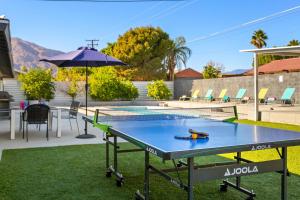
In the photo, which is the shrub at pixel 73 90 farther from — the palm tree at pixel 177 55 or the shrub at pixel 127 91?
the palm tree at pixel 177 55

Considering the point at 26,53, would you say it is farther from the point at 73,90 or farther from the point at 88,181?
the point at 88,181

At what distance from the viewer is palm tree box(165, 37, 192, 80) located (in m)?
40.3

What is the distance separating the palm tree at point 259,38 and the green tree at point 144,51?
10.4 m

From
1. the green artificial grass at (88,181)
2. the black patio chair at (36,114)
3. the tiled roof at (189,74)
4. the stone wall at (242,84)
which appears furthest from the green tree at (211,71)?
the green artificial grass at (88,181)

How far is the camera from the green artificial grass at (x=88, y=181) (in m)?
4.52

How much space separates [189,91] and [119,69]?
12300 mm

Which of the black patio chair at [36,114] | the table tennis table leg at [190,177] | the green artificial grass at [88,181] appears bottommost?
the green artificial grass at [88,181]

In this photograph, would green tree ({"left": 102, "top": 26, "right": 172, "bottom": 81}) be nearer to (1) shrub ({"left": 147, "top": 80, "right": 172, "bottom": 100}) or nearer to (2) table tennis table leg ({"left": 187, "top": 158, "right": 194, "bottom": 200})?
(1) shrub ({"left": 147, "top": 80, "right": 172, "bottom": 100})

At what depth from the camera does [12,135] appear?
29.5ft

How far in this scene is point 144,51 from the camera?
38.0m

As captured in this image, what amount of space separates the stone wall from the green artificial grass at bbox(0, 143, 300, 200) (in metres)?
14.0

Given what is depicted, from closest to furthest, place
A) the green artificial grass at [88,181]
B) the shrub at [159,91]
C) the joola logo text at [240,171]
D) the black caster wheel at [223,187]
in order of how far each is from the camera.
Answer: the joola logo text at [240,171]
the green artificial grass at [88,181]
the black caster wheel at [223,187]
the shrub at [159,91]

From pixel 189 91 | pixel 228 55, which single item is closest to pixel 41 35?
pixel 228 55

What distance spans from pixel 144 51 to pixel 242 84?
1716 centimetres
